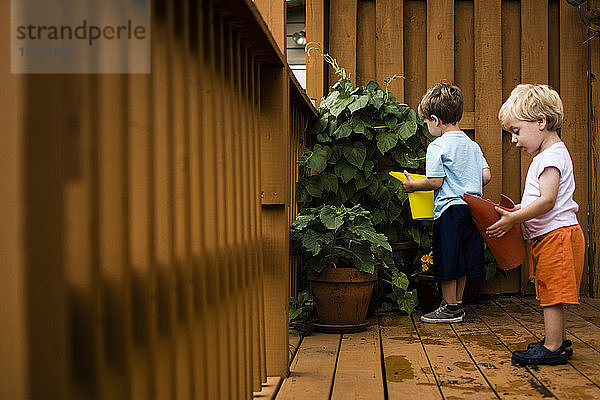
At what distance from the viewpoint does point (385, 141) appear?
3729mm

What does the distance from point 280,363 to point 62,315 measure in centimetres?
147

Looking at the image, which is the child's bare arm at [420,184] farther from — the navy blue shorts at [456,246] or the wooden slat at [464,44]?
the wooden slat at [464,44]

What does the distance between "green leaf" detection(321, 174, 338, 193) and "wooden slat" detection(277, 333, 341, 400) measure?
3.06 ft

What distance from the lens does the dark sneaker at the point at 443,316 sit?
10.8 feet

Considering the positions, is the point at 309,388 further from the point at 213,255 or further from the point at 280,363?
the point at 213,255

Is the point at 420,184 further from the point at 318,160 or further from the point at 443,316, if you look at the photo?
the point at 443,316

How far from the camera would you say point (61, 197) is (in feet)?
2.48

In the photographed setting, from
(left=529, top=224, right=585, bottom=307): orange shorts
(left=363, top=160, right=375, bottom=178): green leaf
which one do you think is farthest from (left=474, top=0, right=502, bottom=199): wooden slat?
(left=529, top=224, right=585, bottom=307): orange shorts

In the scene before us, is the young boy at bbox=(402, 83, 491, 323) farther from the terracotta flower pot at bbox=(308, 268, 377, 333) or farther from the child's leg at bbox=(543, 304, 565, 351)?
the child's leg at bbox=(543, 304, 565, 351)

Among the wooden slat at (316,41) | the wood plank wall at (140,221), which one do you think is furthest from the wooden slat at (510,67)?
the wood plank wall at (140,221)

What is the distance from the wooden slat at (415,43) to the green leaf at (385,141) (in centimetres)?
60

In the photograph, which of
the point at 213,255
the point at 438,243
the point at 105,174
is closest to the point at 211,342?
the point at 213,255

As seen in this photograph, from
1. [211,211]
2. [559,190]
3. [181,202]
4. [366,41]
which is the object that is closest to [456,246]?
[559,190]

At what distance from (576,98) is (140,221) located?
3.76m
